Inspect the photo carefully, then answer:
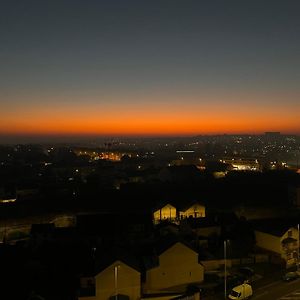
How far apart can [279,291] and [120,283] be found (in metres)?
3.79

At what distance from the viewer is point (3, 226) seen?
16.4 m

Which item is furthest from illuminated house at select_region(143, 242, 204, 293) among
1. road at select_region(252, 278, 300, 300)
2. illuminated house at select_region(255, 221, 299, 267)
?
illuminated house at select_region(255, 221, 299, 267)

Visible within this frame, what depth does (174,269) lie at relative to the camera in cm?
953

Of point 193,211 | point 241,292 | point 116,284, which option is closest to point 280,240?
point 241,292

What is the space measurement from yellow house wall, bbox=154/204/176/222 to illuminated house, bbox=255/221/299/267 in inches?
188

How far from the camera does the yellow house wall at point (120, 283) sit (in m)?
8.41

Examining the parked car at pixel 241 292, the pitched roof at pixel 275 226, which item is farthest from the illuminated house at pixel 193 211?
the parked car at pixel 241 292

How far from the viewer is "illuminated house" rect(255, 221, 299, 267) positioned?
11176 mm

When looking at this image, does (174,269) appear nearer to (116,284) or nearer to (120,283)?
(120,283)

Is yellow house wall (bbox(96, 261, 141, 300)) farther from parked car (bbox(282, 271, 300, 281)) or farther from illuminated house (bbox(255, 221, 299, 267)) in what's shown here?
illuminated house (bbox(255, 221, 299, 267))

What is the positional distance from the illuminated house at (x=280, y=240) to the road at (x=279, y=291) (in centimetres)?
158

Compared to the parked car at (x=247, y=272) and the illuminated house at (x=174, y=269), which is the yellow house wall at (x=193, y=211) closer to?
the parked car at (x=247, y=272)

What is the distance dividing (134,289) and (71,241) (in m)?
4.31

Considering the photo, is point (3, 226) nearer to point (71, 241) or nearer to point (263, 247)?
point (71, 241)
